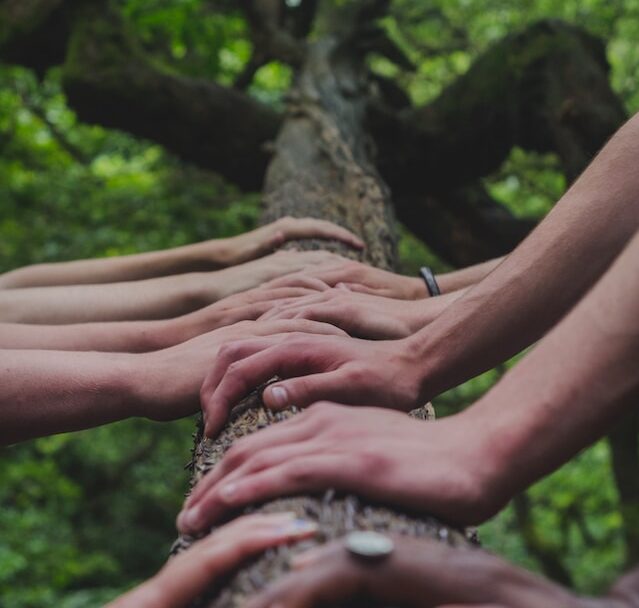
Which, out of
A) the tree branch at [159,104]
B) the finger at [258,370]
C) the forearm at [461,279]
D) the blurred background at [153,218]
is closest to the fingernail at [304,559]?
the finger at [258,370]

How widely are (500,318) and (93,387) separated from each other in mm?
1008

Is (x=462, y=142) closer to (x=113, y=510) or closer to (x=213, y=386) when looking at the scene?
(x=213, y=386)

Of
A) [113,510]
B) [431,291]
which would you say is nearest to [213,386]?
[431,291]

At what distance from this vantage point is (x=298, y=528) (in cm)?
114

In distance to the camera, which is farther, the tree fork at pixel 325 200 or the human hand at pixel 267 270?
the human hand at pixel 267 270

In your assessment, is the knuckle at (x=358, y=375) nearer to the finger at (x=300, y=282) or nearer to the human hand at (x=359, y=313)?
the human hand at (x=359, y=313)

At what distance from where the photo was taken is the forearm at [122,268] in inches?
135

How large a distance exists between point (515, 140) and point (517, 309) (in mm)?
4070

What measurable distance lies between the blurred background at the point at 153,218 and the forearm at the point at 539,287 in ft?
12.6

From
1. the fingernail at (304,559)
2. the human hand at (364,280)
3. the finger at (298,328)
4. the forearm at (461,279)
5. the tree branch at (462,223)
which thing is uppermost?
the tree branch at (462,223)

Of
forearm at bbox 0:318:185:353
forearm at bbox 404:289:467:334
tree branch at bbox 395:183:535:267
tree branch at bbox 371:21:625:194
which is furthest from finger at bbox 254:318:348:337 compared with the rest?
tree branch at bbox 395:183:535:267

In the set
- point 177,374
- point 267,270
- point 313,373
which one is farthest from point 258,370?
point 267,270

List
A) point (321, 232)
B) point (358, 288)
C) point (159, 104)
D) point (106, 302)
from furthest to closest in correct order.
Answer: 1. point (159, 104)
2. point (321, 232)
3. point (106, 302)
4. point (358, 288)

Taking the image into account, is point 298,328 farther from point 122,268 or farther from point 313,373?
point 122,268
